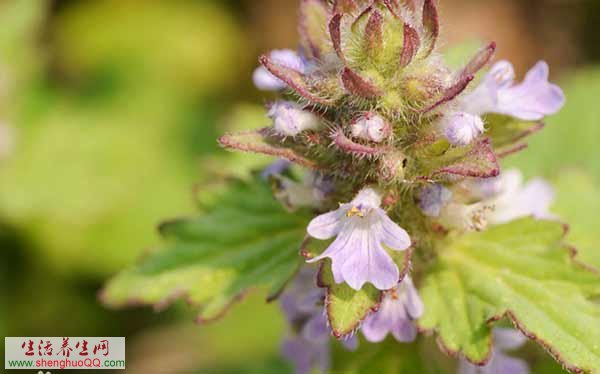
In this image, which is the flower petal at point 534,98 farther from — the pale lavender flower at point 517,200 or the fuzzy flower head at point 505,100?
the pale lavender flower at point 517,200

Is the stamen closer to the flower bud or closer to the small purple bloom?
the flower bud

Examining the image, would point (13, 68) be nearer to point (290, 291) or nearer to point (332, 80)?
point (290, 291)

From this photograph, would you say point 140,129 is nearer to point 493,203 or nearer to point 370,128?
point 493,203

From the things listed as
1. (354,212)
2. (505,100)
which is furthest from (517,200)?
(354,212)

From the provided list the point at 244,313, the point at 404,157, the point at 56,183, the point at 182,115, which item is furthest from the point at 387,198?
the point at 182,115

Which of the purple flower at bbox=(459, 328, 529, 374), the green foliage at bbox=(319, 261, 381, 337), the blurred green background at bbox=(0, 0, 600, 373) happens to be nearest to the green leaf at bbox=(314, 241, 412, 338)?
the green foliage at bbox=(319, 261, 381, 337)
